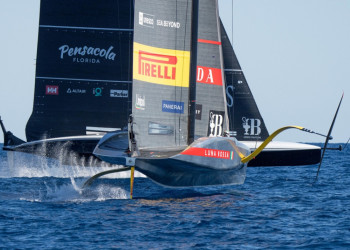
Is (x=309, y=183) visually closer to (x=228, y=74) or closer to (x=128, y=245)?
(x=228, y=74)

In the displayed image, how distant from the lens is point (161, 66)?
17.4 m

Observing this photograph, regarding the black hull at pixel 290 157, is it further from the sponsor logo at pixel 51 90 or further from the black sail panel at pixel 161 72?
the sponsor logo at pixel 51 90

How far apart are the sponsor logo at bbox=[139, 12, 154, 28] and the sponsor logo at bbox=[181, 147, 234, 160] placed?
3.39 metres

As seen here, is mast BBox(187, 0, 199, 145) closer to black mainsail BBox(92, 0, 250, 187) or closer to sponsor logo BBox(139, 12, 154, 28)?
black mainsail BBox(92, 0, 250, 187)

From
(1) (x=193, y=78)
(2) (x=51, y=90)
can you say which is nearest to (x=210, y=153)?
(1) (x=193, y=78)

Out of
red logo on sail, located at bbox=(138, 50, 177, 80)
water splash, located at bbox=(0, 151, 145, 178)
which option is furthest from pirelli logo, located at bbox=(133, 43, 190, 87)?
water splash, located at bbox=(0, 151, 145, 178)

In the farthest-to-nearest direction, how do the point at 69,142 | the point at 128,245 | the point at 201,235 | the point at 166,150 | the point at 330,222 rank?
the point at 69,142
the point at 166,150
the point at 330,222
the point at 201,235
the point at 128,245

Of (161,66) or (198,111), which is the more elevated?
(161,66)

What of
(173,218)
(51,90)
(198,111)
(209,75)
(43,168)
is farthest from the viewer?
(43,168)

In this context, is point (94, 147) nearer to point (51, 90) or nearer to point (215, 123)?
point (51, 90)

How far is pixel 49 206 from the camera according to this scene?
51.9 ft

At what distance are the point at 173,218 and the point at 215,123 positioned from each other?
470 centimetres

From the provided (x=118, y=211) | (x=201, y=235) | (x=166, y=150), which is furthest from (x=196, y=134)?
(x=201, y=235)

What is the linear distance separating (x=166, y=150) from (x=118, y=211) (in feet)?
8.91
